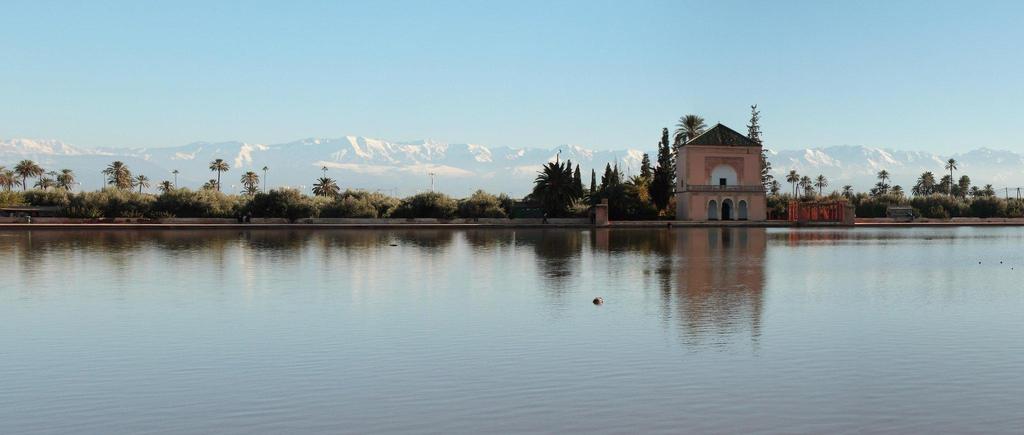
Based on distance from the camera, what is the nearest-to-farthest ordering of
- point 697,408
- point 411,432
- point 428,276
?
point 411,432
point 697,408
point 428,276

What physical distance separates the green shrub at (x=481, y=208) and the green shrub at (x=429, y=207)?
0.65 metres

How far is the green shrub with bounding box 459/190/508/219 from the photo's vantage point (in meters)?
60.6

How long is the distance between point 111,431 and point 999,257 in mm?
28200

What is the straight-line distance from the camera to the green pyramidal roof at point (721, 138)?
2479 inches

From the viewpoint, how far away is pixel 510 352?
1033 centimetres

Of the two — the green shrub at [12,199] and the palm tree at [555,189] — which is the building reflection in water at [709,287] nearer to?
the palm tree at [555,189]

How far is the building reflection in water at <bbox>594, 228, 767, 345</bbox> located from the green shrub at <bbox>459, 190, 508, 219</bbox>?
27.3m

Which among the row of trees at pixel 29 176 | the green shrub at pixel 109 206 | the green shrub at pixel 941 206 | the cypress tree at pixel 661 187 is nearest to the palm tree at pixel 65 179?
the row of trees at pixel 29 176

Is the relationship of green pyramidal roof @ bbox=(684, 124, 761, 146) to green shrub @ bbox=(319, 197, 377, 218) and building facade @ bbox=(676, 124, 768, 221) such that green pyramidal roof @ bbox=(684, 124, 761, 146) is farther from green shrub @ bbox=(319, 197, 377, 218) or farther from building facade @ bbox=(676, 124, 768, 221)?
→ green shrub @ bbox=(319, 197, 377, 218)

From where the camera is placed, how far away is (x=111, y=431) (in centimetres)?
703

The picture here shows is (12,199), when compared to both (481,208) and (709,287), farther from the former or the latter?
(709,287)

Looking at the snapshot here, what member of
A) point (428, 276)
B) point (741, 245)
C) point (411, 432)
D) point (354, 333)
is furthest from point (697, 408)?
point (741, 245)

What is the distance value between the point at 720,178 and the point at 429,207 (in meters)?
21.5

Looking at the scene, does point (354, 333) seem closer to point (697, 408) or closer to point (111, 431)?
point (111, 431)
